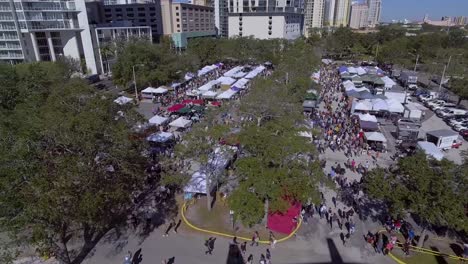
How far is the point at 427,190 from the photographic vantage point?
13.6 metres

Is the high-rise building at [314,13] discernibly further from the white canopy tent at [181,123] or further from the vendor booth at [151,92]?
the white canopy tent at [181,123]

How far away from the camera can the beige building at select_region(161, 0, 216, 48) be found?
316 ft

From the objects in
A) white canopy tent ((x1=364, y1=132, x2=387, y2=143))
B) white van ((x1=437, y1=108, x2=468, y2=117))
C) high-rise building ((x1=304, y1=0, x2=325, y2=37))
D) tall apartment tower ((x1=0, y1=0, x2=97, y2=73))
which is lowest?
white van ((x1=437, y1=108, x2=468, y2=117))

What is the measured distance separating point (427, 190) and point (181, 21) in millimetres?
98046

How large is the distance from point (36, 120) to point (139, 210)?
822 centimetres

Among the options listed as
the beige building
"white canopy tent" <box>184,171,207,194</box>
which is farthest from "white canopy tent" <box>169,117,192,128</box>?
the beige building

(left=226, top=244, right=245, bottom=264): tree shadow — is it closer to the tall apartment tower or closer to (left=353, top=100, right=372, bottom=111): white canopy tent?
(left=353, top=100, right=372, bottom=111): white canopy tent

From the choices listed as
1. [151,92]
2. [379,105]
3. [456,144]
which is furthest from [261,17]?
[456,144]

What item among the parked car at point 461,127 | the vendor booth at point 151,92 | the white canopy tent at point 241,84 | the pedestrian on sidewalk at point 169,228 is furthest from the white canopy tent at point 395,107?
the vendor booth at point 151,92

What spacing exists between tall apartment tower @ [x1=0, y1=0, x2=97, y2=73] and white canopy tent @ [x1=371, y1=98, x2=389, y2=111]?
53759 mm

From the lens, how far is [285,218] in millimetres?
16938

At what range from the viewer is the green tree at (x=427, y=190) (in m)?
13.1

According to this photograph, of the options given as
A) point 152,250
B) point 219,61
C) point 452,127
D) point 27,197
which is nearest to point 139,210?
point 152,250

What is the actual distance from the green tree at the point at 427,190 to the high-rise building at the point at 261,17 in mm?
85753
